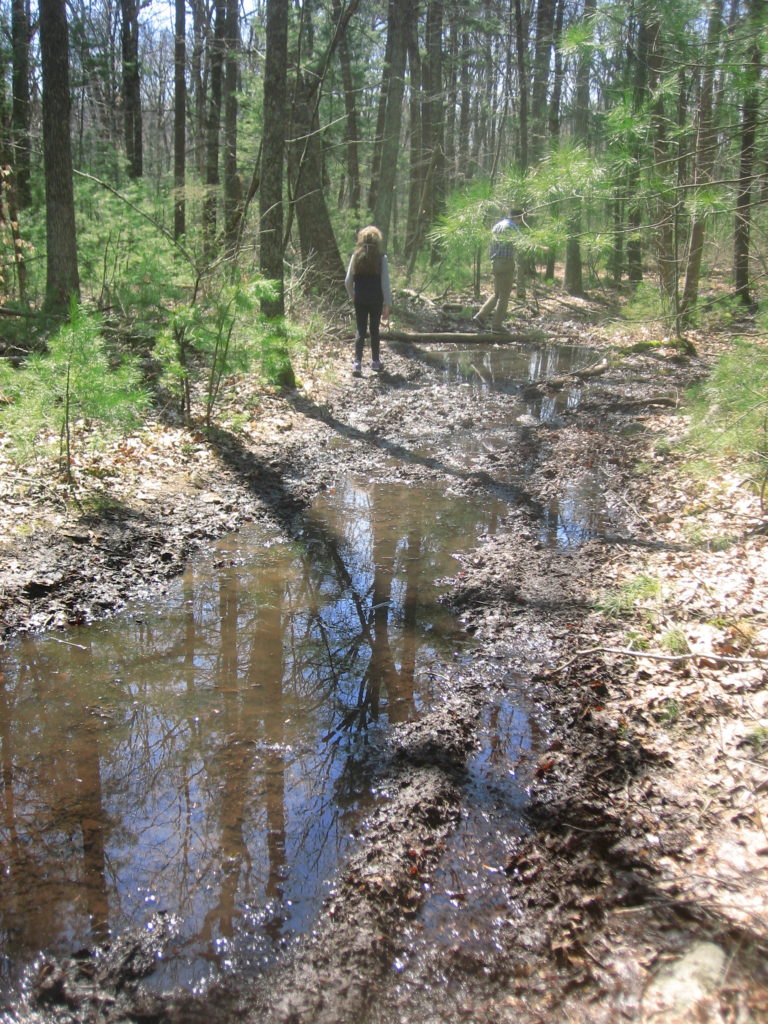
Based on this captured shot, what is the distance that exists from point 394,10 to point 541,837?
19.3m

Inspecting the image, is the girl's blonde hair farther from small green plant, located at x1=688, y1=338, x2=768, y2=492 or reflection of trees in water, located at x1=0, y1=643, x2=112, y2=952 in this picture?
reflection of trees in water, located at x1=0, y1=643, x2=112, y2=952

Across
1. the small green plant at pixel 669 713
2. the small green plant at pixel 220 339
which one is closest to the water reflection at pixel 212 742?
the small green plant at pixel 669 713

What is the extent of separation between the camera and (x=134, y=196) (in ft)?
39.4

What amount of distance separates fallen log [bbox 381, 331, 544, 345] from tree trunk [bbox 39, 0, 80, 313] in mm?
6175

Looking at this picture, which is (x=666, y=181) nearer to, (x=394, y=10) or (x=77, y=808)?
(x=77, y=808)

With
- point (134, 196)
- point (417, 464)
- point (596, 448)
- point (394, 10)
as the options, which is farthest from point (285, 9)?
point (394, 10)

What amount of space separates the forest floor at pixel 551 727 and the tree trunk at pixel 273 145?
262cm

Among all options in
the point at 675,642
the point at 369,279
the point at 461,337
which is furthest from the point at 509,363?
the point at 675,642

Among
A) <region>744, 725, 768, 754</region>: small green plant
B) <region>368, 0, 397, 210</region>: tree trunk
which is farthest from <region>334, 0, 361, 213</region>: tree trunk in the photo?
<region>744, 725, 768, 754</region>: small green plant

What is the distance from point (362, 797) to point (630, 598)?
87.8 inches

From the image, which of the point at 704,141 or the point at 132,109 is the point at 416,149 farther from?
the point at 704,141

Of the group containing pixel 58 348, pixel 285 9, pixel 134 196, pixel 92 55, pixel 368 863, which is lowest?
pixel 368 863

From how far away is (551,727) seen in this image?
355 centimetres

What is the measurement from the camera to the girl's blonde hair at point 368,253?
10539 mm
